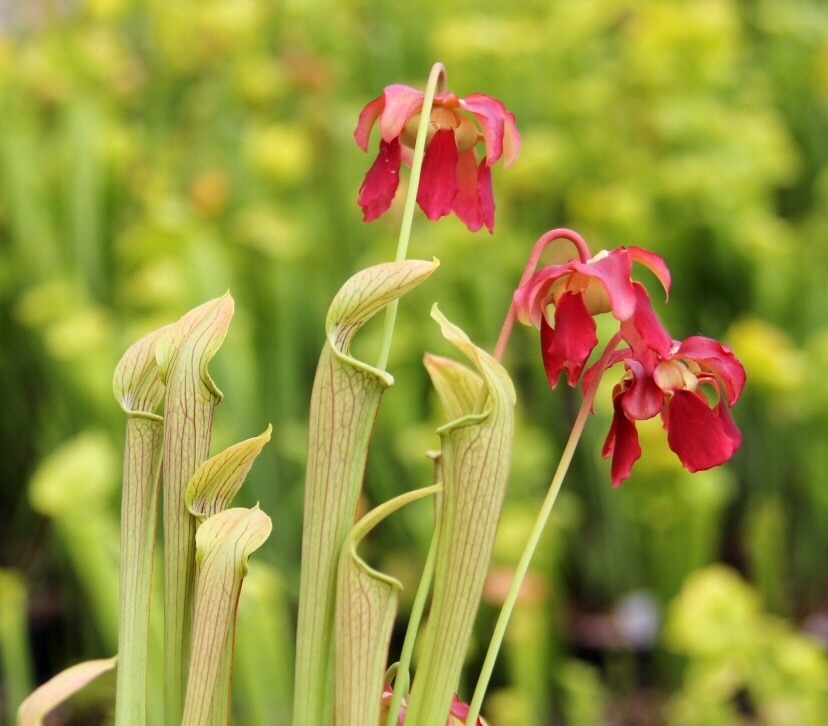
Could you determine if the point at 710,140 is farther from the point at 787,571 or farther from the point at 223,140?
the point at 223,140

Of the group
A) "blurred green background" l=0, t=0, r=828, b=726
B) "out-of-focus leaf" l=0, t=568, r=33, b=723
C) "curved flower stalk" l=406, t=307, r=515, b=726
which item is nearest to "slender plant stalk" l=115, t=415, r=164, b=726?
"curved flower stalk" l=406, t=307, r=515, b=726

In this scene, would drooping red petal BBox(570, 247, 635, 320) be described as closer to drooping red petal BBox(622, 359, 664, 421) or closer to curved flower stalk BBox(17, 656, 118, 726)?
drooping red petal BBox(622, 359, 664, 421)

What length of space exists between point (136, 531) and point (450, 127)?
20 cm

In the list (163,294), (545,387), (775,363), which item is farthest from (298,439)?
(775,363)

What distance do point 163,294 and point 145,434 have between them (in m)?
0.94

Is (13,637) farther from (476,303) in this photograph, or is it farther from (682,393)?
(682,393)

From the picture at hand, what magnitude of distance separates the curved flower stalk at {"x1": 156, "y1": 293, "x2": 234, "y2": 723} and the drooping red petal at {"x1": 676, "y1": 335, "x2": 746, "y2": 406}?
0.16 meters

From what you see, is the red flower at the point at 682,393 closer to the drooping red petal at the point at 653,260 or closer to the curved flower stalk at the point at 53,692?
the drooping red petal at the point at 653,260

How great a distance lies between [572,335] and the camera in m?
0.37

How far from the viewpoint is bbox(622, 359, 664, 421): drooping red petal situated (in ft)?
1.21

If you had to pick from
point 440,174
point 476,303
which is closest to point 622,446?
point 440,174

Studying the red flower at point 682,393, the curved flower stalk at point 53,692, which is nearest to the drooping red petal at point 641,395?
the red flower at point 682,393

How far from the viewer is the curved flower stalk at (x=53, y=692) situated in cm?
43

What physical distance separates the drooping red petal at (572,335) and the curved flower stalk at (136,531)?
149 mm
